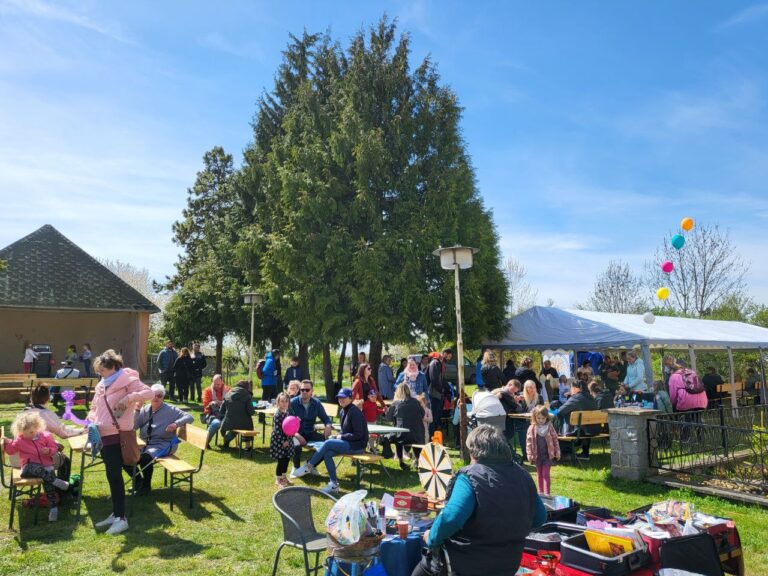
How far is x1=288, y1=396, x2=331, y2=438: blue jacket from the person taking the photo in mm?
9023

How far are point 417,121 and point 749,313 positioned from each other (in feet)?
78.6

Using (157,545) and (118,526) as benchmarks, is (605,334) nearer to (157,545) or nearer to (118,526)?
(157,545)

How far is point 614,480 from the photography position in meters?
8.70

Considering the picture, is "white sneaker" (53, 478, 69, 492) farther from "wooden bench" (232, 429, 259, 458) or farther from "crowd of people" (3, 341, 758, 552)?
"wooden bench" (232, 429, 259, 458)

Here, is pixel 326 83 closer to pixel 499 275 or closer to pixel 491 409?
pixel 499 275

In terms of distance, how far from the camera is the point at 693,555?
14.1 feet

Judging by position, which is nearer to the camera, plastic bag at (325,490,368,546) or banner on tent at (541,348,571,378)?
plastic bag at (325,490,368,546)

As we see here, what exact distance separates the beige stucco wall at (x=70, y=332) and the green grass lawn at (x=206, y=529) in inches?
685

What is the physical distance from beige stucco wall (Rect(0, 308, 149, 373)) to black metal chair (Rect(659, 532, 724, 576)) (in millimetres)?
23336

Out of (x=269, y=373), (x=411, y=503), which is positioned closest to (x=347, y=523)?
(x=411, y=503)

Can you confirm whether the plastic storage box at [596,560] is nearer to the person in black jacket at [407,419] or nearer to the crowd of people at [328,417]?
the crowd of people at [328,417]

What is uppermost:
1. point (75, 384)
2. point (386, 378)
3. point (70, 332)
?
point (70, 332)

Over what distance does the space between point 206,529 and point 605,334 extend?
11706 millimetres

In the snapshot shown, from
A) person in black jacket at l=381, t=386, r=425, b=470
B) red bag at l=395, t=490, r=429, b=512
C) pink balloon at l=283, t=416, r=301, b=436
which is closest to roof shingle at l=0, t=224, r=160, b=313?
person in black jacket at l=381, t=386, r=425, b=470
